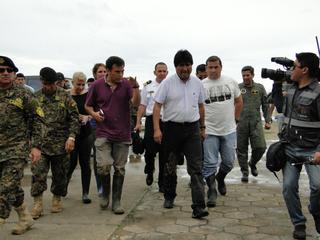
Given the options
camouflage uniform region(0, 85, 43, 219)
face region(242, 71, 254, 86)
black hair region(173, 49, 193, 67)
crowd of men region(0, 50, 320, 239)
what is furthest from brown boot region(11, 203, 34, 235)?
face region(242, 71, 254, 86)

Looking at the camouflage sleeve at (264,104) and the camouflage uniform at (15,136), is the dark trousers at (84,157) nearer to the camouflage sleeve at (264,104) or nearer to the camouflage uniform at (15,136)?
the camouflage uniform at (15,136)

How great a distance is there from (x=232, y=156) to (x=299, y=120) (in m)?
1.93

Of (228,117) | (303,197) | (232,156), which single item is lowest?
(303,197)

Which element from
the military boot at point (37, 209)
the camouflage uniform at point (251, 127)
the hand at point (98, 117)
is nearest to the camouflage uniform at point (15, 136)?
the military boot at point (37, 209)

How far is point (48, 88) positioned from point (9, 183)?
1.62m

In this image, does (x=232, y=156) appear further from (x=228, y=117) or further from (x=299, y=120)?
(x=299, y=120)

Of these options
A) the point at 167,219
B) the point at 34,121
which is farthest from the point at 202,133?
the point at 34,121

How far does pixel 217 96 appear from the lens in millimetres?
6547

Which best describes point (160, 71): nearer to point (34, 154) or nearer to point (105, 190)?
point (105, 190)

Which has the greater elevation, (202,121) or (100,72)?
(100,72)

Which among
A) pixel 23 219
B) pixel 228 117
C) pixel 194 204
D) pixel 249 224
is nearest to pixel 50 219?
pixel 23 219

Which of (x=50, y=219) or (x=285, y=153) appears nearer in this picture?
(x=285, y=153)

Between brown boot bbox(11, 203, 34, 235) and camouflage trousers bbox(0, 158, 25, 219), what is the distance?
28 centimetres

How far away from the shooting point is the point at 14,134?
4699 mm
